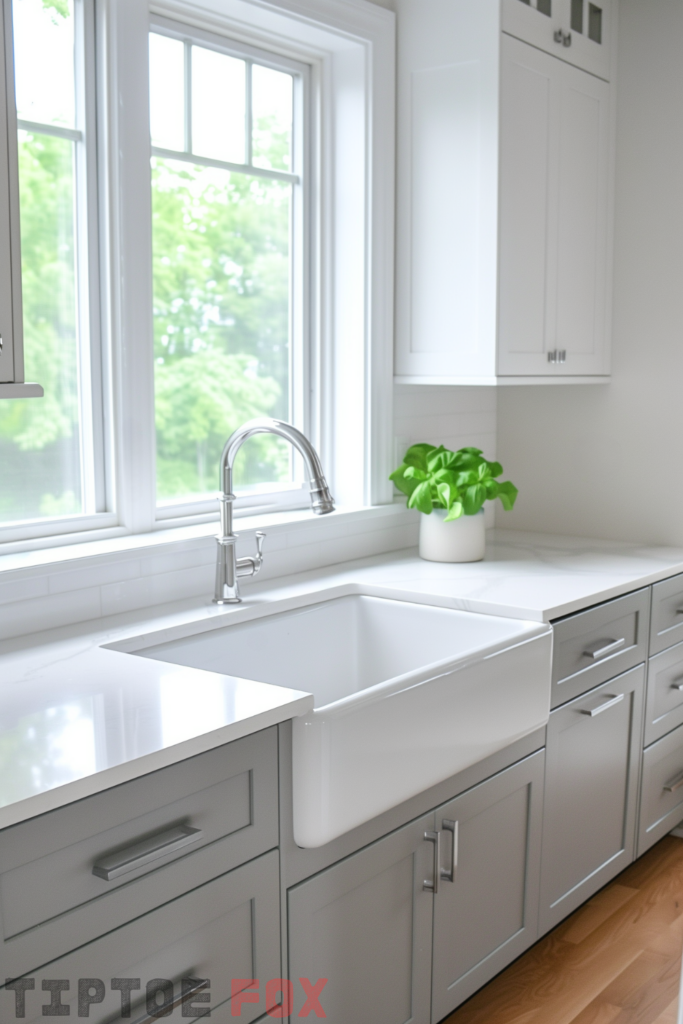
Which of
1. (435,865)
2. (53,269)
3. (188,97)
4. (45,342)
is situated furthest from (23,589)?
(188,97)

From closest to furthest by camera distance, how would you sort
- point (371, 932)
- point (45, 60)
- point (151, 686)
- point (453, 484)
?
point (151, 686) < point (371, 932) < point (45, 60) < point (453, 484)

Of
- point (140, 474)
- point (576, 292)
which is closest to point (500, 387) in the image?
point (576, 292)

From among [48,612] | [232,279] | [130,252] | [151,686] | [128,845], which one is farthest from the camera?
[232,279]

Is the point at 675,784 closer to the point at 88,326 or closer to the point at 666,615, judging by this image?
the point at 666,615

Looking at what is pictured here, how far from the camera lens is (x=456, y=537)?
279 centimetres

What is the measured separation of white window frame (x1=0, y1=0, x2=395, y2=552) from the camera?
2283 mm

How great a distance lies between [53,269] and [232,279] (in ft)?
2.22

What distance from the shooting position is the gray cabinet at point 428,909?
1762 millimetres

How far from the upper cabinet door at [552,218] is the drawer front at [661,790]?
113 cm

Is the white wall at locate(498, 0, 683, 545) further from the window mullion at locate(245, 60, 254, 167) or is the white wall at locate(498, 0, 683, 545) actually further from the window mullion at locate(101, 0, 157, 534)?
the window mullion at locate(101, 0, 157, 534)

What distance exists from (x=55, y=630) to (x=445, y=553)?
3.80 ft

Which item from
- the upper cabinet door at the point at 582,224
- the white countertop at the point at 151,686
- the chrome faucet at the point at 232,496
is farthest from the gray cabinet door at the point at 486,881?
the upper cabinet door at the point at 582,224

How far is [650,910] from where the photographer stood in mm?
2658

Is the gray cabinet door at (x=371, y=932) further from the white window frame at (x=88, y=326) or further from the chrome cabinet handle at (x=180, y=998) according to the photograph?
the white window frame at (x=88, y=326)
